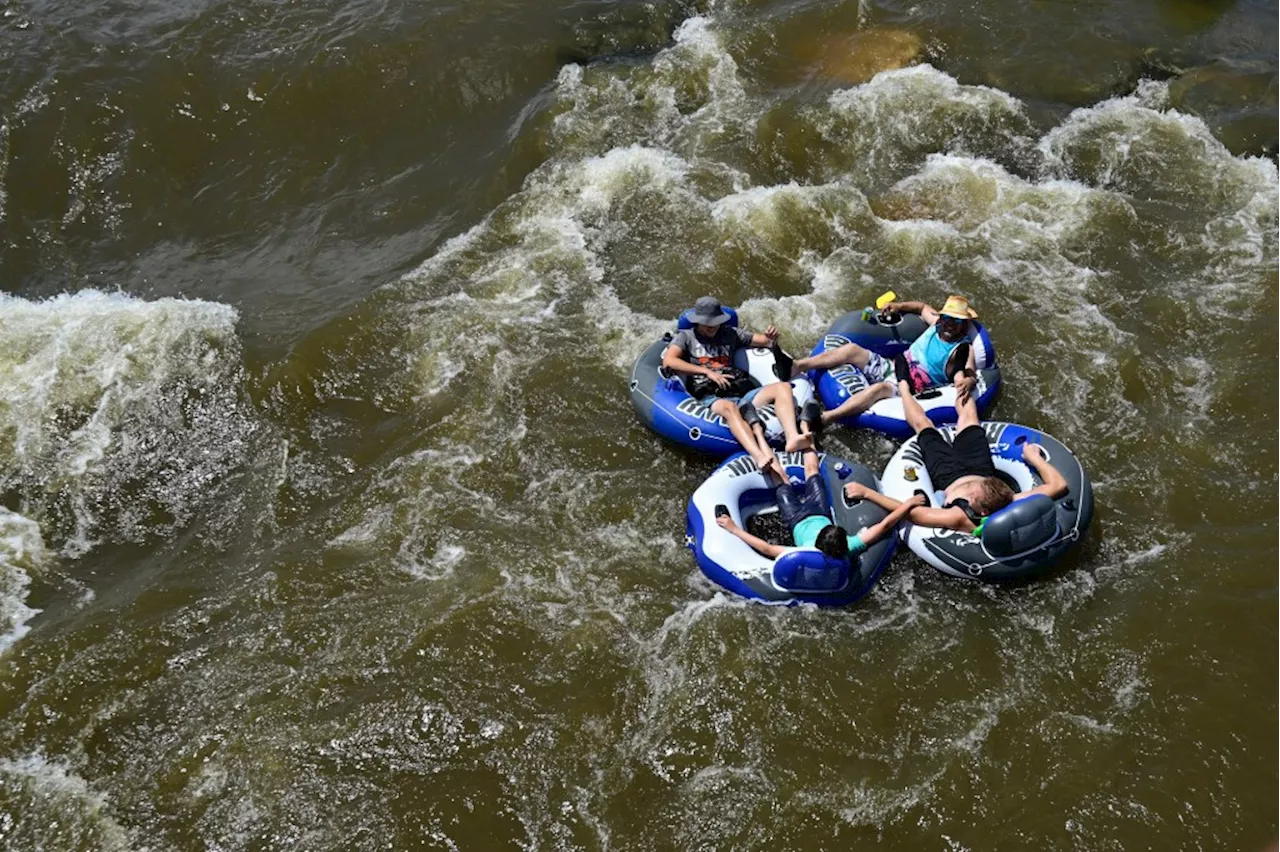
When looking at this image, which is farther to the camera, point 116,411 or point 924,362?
point 116,411

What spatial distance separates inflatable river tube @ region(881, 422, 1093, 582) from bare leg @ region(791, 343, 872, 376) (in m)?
1.25

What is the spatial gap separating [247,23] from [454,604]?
10.2 meters

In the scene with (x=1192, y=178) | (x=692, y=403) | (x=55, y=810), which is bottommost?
(x=1192, y=178)

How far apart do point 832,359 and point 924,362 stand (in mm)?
779

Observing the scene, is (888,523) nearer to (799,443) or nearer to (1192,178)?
(799,443)

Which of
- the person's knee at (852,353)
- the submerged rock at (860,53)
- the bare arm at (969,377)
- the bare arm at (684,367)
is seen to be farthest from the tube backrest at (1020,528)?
the submerged rock at (860,53)

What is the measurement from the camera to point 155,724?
6.31 metres

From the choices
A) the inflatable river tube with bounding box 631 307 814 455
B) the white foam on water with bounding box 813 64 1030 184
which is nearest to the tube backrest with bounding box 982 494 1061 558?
the inflatable river tube with bounding box 631 307 814 455

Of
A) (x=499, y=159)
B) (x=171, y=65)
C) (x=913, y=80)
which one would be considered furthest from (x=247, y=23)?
(x=913, y=80)

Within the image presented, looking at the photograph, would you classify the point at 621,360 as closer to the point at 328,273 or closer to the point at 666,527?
the point at 666,527

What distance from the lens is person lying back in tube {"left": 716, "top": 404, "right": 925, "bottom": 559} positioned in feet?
22.3

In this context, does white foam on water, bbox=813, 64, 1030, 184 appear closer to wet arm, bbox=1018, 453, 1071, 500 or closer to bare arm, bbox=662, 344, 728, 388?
bare arm, bbox=662, 344, 728, 388

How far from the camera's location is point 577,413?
8.68 metres

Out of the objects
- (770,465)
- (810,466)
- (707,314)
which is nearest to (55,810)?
(770,465)
